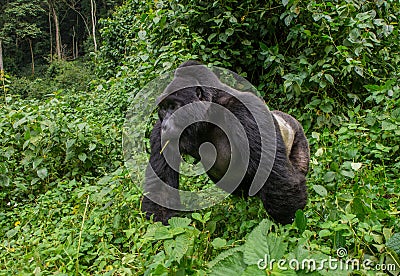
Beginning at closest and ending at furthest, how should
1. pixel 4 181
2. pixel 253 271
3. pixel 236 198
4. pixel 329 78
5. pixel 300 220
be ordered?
pixel 253 271 < pixel 300 220 < pixel 236 198 < pixel 4 181 < pixel 329 78

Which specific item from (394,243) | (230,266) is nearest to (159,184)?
(230,266)

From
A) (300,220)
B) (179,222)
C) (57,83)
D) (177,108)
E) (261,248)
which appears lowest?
(57,83)

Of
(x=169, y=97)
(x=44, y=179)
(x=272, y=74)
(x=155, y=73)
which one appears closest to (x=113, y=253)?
(x=169, y=97)

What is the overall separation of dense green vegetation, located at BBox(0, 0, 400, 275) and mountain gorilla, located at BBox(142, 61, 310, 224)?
149 mm

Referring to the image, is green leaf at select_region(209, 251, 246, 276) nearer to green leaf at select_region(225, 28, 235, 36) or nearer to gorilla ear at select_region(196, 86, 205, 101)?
gorilla ear at select_region(196, 86, 205, 101)

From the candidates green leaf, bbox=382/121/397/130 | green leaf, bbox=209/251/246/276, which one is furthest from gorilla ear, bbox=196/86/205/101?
green leaf, bbox=382/121/397/130

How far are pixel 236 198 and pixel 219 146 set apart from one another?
557 millimetres

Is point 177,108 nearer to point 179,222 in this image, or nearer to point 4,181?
point 179,222

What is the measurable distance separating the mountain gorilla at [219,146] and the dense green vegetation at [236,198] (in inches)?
5.9

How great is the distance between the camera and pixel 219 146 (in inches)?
87.8

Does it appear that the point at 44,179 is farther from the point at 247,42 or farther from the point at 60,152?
the point at 247,42

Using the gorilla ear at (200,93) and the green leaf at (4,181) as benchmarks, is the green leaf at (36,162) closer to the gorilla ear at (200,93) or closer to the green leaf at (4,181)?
the green leaf at (4,181)

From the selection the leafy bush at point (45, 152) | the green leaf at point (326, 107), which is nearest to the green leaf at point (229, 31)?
the green leaf at point (326, 107)

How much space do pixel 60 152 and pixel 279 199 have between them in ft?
7.74
